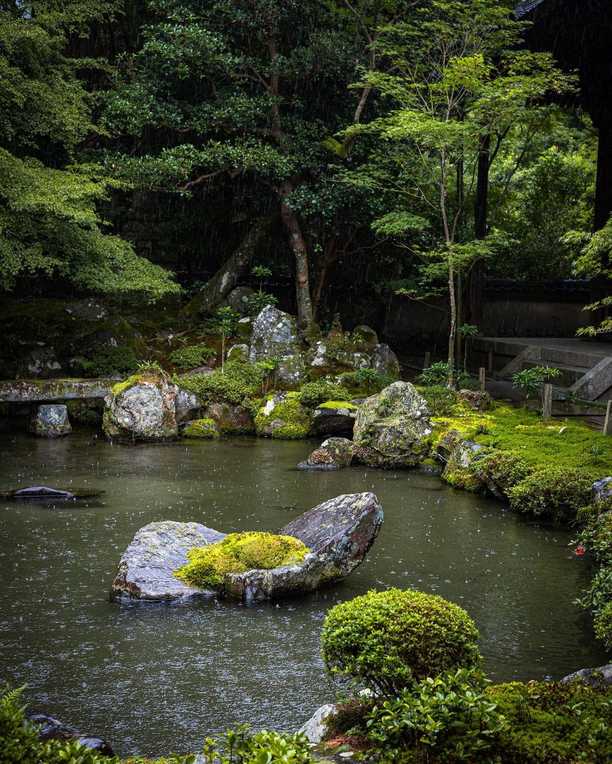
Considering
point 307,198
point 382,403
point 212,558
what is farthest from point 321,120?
point 212,558

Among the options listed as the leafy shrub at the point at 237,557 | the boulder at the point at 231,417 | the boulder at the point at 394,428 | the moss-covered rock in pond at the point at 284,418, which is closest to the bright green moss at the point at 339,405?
the moss-covered rock in pond at the point at 284,418

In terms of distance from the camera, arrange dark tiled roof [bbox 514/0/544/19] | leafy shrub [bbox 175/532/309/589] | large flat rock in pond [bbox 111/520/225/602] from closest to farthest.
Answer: large flat rock in pond [bbox 111/520/225/602], leafy shrub [bbox 175/532/309/589], dark tiled roof [bbox 514/0/544/19]

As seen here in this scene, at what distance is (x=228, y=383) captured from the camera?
76.3 feet

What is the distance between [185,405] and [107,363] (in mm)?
3387

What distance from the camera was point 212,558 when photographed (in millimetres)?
11078

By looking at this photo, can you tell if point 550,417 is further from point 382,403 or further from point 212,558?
point 212,558

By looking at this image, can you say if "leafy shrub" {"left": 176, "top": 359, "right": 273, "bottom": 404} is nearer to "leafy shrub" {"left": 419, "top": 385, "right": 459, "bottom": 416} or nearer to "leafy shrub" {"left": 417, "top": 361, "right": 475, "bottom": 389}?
"leafy shrub" {"left": 417, "top": 361, "right": 475, "bottom": 389}

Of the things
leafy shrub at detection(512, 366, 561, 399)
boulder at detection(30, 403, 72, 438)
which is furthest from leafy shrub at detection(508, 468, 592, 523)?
boulder at detection(30, 403, 72, 438)

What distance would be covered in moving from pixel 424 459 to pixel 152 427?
6900mm

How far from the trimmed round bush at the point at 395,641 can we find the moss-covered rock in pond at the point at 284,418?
15.5 m

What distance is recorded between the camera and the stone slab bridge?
73.1ft

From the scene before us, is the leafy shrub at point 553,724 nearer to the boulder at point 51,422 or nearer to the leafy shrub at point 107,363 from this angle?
the boulder at point 51,422

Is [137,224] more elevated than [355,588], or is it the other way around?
[137,224]

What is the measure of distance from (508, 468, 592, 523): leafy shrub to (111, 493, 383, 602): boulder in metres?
4.43
